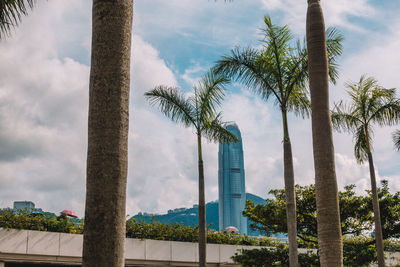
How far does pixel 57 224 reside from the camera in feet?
57.0

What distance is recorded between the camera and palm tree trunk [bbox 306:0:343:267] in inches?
275

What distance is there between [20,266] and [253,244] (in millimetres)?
10889

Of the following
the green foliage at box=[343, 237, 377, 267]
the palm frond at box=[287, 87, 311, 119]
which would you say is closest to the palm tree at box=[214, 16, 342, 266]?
the palm frond at box=[287, 87, 311, 119]

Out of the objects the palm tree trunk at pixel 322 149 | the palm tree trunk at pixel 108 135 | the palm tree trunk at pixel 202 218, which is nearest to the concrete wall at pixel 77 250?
the palm tree trunk at pixel 202 218

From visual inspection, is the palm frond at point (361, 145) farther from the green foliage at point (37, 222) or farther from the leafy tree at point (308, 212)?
the green foliage at point (37, 222)

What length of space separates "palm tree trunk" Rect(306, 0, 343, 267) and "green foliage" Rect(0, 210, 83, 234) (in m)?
12.3

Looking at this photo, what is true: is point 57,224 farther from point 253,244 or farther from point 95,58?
point 95,58

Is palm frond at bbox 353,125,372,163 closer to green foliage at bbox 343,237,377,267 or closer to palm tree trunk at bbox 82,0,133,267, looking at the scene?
green foliage at bbox 343,237,377,267

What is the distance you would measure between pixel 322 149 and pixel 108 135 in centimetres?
437

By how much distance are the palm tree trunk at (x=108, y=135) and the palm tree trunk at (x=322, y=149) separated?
4.11 meters

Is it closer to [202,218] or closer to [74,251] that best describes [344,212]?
[202,218]

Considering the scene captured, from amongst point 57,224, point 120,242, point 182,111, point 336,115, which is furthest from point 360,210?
point 120,242

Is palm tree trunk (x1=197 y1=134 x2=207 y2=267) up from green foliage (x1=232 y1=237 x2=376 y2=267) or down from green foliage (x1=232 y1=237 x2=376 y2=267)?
up

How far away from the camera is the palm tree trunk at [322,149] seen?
6.97m
